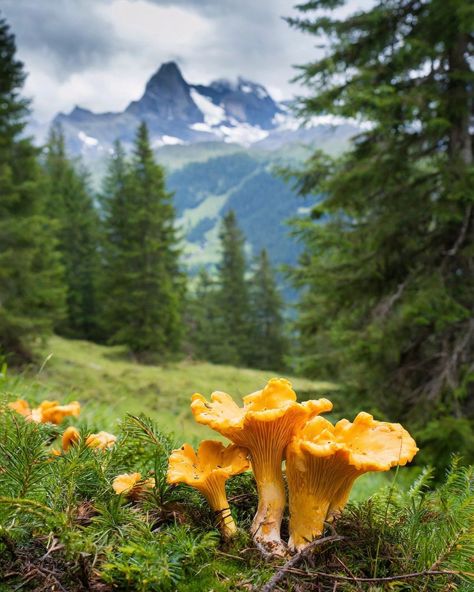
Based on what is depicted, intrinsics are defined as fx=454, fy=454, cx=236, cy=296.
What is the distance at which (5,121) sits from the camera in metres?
14.0

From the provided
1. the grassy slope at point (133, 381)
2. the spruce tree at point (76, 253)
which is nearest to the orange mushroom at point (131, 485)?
the grassy slope at point (133, 381)

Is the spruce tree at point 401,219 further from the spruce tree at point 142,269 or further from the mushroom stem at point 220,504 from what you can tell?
the spruce tree at point 142,269

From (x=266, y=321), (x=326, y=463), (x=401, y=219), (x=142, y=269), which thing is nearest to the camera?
(x=326, y=463)

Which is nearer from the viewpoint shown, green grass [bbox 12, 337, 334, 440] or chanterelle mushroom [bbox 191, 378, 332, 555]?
chanterelle mushroom [bbox 191, 378, 332, 555]

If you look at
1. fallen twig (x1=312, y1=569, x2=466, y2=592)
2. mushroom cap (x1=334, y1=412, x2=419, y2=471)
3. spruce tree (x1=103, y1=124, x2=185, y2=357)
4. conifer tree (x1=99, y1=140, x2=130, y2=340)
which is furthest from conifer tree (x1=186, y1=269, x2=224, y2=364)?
fallen twig (x1=312, y1=569, x2=466, y2=592)

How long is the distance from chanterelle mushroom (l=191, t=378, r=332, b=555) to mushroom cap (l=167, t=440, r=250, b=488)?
1.8 inches

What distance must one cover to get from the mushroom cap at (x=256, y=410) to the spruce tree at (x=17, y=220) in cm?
1230

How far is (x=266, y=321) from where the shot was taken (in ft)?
126

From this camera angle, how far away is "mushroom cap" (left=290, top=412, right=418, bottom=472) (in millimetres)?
1024

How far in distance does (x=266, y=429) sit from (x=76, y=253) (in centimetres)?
2964

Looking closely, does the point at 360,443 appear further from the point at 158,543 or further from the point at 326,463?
the point at 158,543

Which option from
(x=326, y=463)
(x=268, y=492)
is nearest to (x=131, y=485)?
(x=268, y=492)

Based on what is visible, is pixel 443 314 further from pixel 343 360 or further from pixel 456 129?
pixel 456 129

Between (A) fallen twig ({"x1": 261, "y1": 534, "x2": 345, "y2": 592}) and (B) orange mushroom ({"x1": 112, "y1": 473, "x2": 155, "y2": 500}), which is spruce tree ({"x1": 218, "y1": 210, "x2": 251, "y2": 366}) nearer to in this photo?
(B) orange mushroom ({"x1": 112, "y1": 473, "x2": 155, "y2": 500})
